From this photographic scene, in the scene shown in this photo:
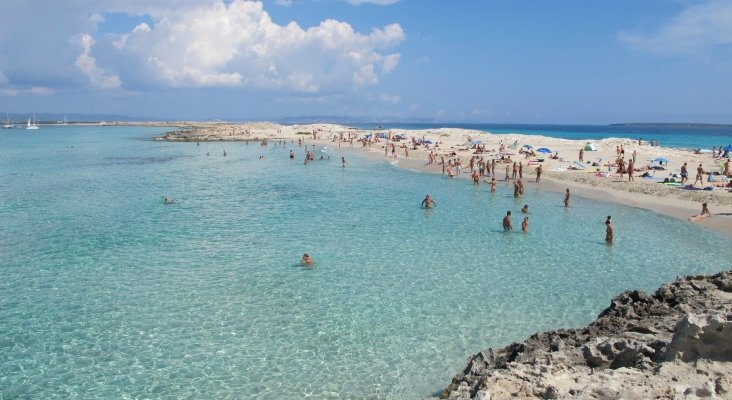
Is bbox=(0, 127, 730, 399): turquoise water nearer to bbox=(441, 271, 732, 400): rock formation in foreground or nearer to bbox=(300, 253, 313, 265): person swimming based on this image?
bbox=(300, 253, 313, 265): person swimming

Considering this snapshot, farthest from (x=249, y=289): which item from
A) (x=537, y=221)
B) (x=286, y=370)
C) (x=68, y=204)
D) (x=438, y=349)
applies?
(x=68, y=204)

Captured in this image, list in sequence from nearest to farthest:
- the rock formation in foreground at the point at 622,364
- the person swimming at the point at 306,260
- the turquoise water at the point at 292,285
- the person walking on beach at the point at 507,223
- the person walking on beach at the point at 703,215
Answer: the rock formation in foreground at the point at 622,364 → the turquoise water at the point at 292,285 → the person swimming at the point at 306,260 → the person walking on beach at the point at 507,223 → the person walking on beach at the point at 703,215

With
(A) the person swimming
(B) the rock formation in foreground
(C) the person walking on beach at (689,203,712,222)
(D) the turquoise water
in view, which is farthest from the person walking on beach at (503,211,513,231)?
(B) the rock formation in foreground

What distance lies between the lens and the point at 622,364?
7.29 meters

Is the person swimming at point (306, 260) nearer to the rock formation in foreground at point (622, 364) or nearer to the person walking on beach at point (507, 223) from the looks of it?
the rock formation in foreground at point (622, 364)

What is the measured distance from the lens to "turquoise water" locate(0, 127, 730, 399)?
1038 cm

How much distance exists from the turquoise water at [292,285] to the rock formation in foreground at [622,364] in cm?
237

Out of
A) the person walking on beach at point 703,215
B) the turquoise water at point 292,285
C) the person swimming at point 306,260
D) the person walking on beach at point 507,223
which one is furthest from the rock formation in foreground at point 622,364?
the person walking on beach at point 703,215

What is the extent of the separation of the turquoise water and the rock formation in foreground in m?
2.37

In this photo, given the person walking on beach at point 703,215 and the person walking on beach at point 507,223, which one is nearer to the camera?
the person walking on beach at point 507,223

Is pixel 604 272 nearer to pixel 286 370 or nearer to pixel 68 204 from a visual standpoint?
pixel 286 370

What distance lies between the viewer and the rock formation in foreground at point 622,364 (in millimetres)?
6230

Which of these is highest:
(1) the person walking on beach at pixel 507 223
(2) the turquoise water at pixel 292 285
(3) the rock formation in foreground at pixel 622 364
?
(3) the rock formation in foreground at pixel 622 364

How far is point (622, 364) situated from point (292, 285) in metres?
9.97
